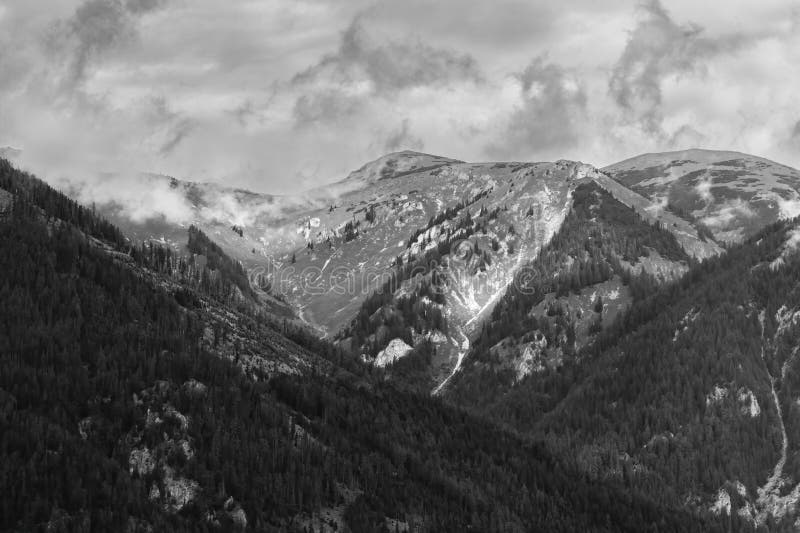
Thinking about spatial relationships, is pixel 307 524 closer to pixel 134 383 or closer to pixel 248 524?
pixel 248 524

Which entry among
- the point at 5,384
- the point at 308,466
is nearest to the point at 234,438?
the point at 308,466

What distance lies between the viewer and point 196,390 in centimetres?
19150

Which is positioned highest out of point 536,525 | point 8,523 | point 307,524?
point 8,523

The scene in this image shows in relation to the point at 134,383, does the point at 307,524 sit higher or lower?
lower

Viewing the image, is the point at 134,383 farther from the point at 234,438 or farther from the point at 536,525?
the point at 536,525

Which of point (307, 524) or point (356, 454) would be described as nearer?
point (307, 524)

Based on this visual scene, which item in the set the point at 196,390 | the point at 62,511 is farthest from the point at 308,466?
the point at 62,511

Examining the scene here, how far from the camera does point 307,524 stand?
16625cm

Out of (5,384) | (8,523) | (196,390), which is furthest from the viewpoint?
(196,390)

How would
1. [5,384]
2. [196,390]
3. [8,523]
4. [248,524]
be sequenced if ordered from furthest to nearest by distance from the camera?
[196,390], [5,384], [248,524], [8,523]

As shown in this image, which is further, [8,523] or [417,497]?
[417,497]

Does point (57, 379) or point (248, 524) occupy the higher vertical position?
point (57, 379)

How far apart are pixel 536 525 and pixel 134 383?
79.4 meters

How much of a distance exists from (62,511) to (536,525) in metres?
89.8
